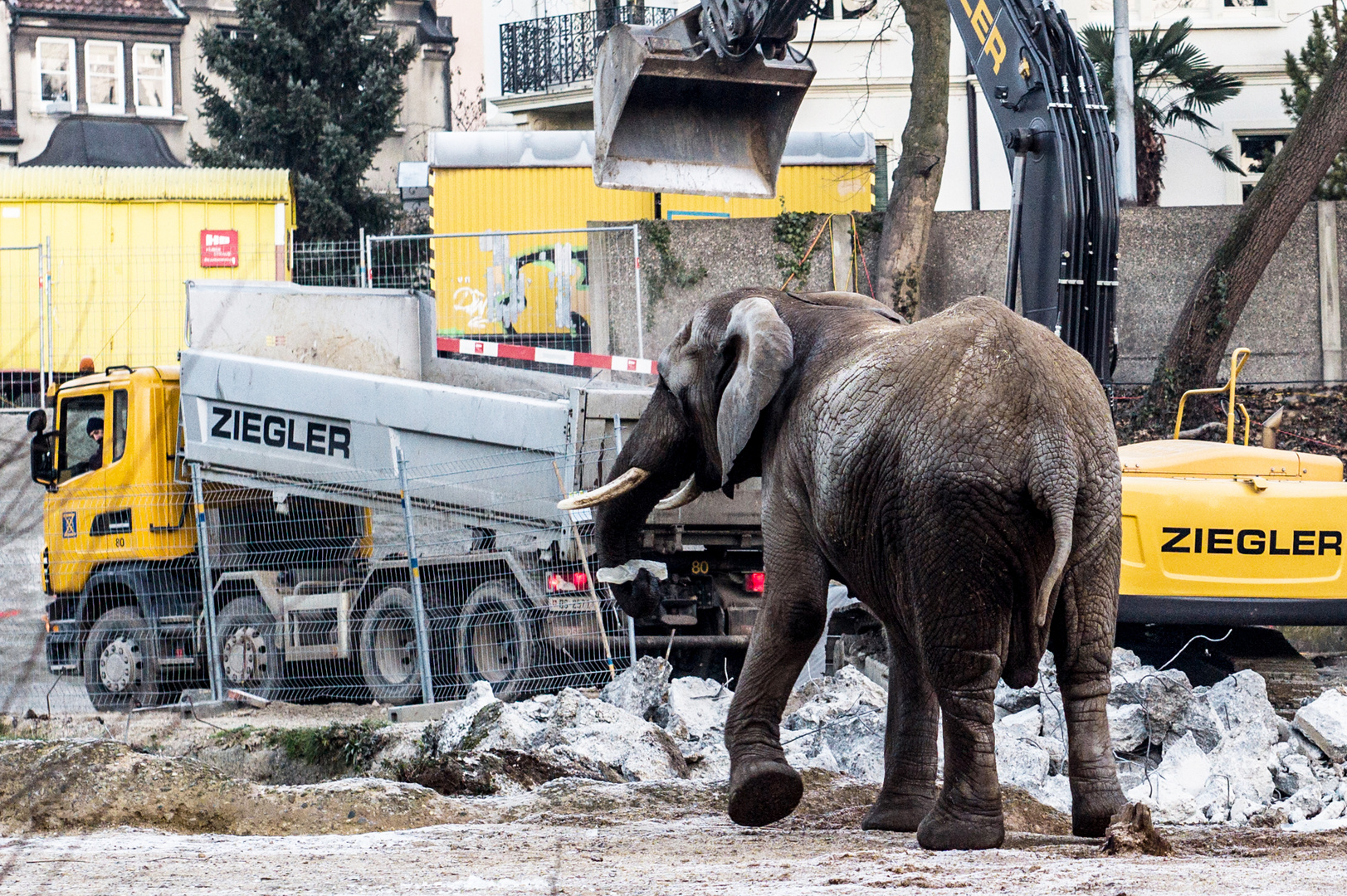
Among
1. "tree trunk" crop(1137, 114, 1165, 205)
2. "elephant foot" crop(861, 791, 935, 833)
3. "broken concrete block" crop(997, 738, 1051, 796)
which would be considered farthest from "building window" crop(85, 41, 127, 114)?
"elephant foot" crop(861, 791, 935, 833)

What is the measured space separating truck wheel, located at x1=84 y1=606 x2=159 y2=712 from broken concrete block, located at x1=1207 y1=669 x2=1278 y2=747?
806cm

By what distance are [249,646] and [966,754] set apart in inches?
343

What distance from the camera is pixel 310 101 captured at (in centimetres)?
2594

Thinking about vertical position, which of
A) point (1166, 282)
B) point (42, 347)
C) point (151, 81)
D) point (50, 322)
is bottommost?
point (42, 347)

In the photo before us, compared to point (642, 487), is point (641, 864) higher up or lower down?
lower down

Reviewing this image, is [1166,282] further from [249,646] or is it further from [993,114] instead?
[249,646]

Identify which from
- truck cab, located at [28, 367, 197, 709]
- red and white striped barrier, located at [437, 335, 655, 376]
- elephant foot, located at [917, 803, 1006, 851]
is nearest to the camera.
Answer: elephant foot, located at [917, 803, 1006, 851]

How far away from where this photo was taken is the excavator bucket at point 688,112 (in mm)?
9242

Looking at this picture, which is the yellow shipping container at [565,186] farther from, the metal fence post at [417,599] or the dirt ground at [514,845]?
the dirt ground at [514,845]

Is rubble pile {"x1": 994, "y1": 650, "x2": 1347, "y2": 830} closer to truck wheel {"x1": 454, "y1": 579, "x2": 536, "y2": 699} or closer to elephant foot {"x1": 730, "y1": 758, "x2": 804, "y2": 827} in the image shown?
elephant foot {"x1": 730, "y1": 758, "x2": 804, "y2": 827}

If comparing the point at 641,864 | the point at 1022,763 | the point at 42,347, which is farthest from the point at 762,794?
the point at 42,347

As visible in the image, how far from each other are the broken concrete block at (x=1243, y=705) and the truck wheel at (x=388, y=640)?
5.99 meters

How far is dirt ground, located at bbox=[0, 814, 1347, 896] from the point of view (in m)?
4.39

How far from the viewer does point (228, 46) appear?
25688mm
